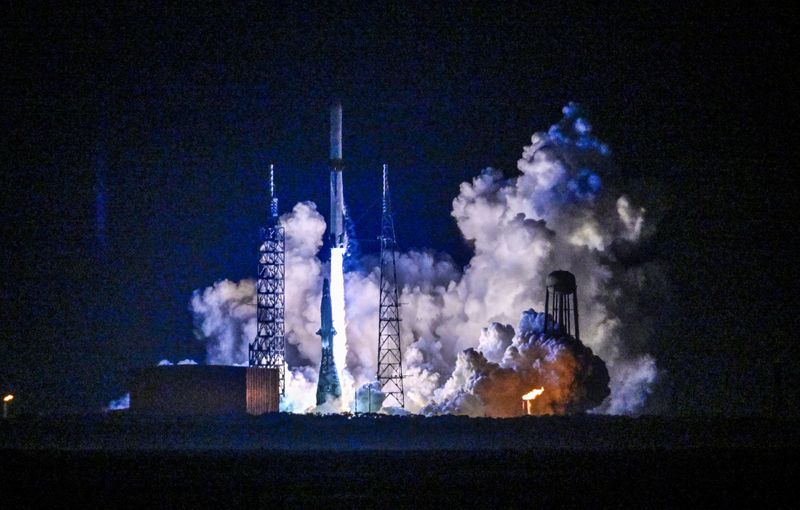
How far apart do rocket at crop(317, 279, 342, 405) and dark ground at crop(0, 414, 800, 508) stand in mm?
13693

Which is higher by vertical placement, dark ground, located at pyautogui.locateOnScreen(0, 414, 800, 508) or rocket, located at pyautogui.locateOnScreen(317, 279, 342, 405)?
rocket, located at pyautogui.locateOnScreen(317, 279, 342, 405)

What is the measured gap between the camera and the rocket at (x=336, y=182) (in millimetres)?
74812

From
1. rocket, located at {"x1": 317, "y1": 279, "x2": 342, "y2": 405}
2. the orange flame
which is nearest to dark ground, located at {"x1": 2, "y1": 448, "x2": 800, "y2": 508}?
the orange flame

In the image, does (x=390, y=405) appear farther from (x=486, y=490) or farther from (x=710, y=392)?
(x=486, y=490)

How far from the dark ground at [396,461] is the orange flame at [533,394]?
5.66m

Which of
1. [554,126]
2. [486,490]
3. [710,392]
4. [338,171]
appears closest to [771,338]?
[710,392]

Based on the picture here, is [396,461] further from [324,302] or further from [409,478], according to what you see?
[324,302]

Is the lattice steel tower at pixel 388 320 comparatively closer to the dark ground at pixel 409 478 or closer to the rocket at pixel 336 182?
the rocket at pixel 336 182

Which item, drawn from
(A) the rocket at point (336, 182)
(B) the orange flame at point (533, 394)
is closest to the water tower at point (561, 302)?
(B) the orange flame at point (533, 394)

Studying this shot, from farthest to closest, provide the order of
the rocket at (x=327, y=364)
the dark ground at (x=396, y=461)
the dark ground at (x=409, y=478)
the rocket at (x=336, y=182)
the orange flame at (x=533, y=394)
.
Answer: the rocket at (x=336, y=182) → the rocket at (x=327, y=364) → the orange flame at (x=533, y=394) → the dark ground at (x=396, y=461) → the dark ground at (x=409, y=478)

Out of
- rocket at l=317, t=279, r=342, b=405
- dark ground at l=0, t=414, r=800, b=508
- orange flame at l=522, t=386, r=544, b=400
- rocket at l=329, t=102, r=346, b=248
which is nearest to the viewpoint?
dark ground at l=0, t=414, r=800, b=508

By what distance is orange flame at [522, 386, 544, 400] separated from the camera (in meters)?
61.5

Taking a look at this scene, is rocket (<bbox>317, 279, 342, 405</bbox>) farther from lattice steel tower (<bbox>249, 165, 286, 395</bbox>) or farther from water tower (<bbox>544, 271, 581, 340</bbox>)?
water tower (<bbox>544, 271, 581, 340</bbox>)

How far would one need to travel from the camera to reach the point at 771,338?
79250 mm
